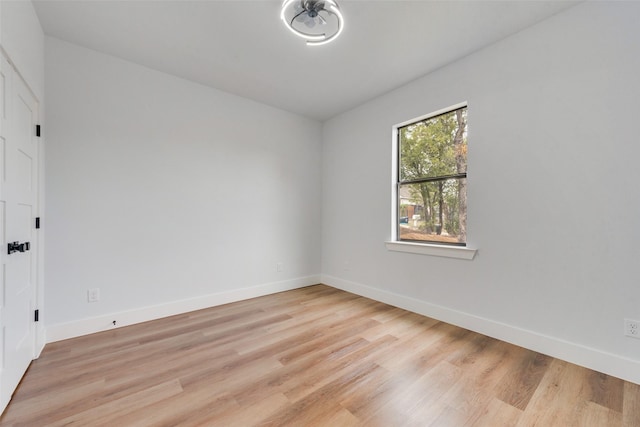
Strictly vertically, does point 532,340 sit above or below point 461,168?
below

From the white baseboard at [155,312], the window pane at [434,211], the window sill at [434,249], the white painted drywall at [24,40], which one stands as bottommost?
the white baseboard at [155,312]

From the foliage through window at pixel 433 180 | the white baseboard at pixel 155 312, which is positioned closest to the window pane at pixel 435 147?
the foliage through window at pixel 433 180

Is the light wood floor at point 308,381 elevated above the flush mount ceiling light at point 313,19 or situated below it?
below

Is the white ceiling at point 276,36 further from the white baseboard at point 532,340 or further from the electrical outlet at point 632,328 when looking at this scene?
the white baseboard at point 532,340

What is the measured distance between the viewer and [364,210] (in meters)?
3.69

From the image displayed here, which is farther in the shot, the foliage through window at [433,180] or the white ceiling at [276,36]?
the foliage through window at [433,180]

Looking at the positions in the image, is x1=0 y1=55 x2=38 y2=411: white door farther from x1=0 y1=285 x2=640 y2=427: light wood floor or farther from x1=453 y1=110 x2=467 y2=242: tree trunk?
x1=453 y1=110 x2=467 y2=242: tree trunk

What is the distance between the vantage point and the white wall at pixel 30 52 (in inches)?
60.7

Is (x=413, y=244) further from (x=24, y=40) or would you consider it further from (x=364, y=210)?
(x=24, y=40)

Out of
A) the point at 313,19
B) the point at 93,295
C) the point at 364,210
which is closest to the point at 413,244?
the point at 364,210

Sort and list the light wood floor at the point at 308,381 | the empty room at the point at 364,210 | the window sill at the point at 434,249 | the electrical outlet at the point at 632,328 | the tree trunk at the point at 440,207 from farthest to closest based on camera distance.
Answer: the tree trunk at the point at 440,207 → the window sill at the point at 434,249 → the electrical outlet at the point at 632,328 → the empty room at the point at 364,210 → the light wood floor at the point at 308,381

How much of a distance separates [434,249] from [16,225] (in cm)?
343

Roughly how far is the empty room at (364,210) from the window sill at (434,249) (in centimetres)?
3

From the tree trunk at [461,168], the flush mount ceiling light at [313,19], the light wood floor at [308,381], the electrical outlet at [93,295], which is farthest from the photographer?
the tree trunk at [461,168]
